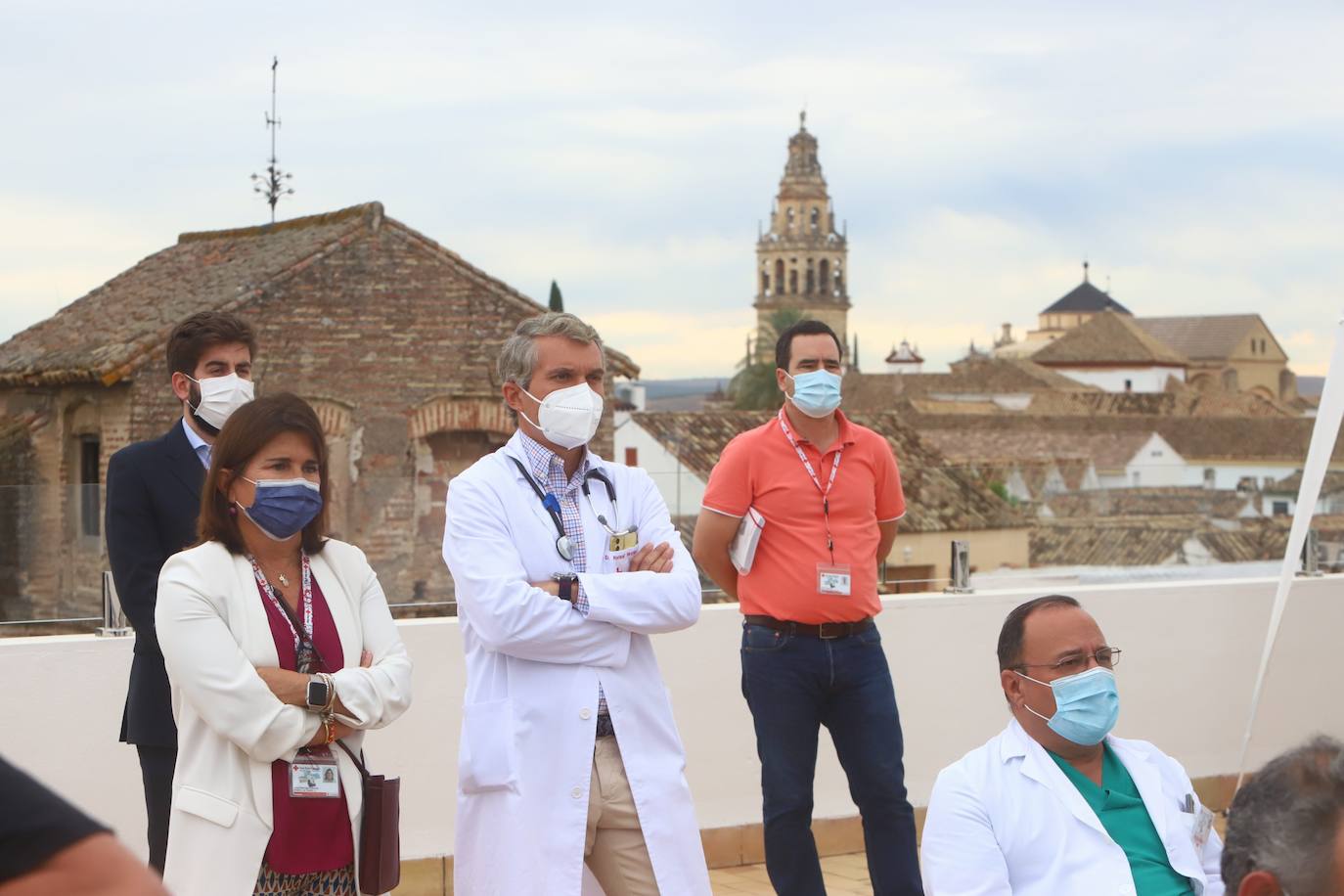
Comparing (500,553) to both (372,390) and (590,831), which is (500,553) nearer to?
(590,831)

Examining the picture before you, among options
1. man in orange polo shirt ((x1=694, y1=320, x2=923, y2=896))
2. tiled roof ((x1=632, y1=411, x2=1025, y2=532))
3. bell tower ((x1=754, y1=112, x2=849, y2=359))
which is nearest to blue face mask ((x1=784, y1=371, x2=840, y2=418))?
man in orange polo shirt ((x1=694, y1=320, x2=923, y2=896))

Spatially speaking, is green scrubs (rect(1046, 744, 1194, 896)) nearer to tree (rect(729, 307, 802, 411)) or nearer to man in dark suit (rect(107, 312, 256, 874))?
man in dark suit (rect(107, 312, 256, 874))

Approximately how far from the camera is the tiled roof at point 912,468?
1495cm

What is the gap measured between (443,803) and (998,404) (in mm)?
78341

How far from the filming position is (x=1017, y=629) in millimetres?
3682

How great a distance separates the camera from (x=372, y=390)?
70.8 feet

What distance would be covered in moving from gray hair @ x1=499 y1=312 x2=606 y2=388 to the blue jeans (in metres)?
1.30

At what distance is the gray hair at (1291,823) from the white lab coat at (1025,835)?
2.97 feet

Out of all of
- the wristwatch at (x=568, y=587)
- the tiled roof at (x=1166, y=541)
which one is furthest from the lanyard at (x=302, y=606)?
the tiled roof at (x=1166, y=541)

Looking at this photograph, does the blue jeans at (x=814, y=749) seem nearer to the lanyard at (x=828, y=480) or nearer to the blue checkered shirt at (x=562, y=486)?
the lanyard at (x=828, y=480)

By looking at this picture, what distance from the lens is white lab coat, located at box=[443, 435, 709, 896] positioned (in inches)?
150

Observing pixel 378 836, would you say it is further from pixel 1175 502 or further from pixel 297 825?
pixel 1175 502

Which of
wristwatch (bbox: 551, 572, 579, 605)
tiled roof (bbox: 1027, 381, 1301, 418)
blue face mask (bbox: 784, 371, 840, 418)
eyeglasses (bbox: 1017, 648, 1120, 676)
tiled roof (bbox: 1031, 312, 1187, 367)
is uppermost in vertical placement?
tiled roof (bbox: 1031, 312, 1187, 367)

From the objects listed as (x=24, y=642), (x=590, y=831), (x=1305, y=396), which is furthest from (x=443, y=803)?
(x=1305, y=396)
